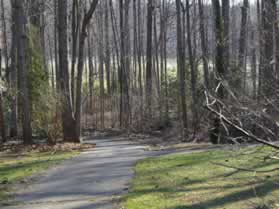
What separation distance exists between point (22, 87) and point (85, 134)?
15.5m

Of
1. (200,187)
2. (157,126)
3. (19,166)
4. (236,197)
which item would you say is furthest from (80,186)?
(157,126)

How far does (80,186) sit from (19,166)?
468cm

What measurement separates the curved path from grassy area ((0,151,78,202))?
431mm

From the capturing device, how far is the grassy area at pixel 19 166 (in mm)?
11328

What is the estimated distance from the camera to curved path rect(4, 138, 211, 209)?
8.67m

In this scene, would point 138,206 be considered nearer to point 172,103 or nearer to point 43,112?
point 43,112

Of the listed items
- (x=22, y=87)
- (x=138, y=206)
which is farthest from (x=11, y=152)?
(x=138, y=206)

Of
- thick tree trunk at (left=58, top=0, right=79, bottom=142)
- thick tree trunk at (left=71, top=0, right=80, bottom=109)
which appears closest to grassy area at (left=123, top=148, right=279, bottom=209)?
thick tree trunk at (left=58, top=0, right=79, bottom=142)

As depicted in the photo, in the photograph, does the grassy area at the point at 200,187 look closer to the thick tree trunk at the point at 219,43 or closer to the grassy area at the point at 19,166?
the grassy area at the point at 19,166

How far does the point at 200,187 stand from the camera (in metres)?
9.58

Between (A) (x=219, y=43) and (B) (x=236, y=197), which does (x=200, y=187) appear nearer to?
(B) (x=236, y=197)

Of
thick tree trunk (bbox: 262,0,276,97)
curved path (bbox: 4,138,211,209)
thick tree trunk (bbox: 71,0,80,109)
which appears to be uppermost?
thick tree trunk (bbox: 71,0,80,109)

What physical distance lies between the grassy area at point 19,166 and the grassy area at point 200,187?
280 cm

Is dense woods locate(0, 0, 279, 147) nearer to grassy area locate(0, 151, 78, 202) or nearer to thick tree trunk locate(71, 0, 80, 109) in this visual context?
thick tree trunk locate(71, 0, 80, 109)
